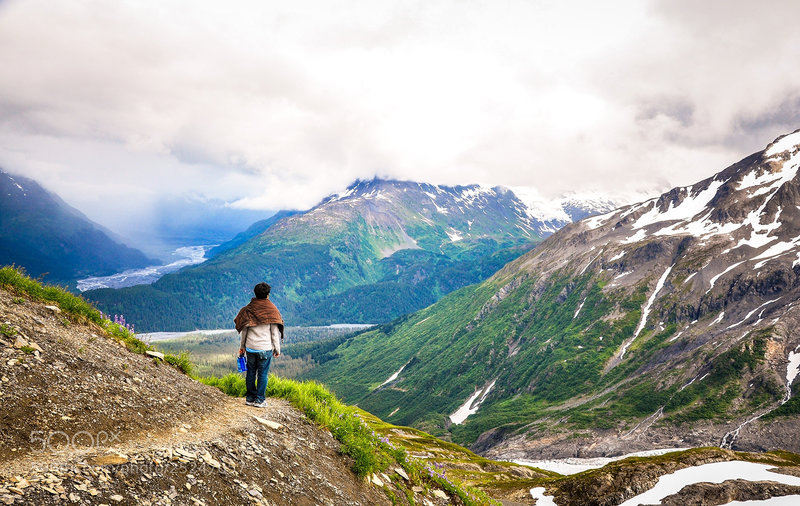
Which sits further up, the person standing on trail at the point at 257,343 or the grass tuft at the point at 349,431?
the person standing on trail at the point at 257,343

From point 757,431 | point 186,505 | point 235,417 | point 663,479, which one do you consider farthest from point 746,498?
point 757,431

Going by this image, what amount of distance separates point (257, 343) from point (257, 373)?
122 centimetres

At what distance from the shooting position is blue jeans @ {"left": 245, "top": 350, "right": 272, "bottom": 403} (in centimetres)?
1611

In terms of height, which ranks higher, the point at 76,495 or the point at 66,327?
the point at 66,327

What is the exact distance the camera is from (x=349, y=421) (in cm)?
1712

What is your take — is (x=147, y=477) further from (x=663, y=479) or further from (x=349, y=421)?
(x=663, y=479)

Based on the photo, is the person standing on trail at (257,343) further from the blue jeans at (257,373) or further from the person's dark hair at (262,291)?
the person's dark hair at (262,291)

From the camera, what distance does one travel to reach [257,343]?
53.5ft

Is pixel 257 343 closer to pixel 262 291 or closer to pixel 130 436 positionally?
pixel 262 291

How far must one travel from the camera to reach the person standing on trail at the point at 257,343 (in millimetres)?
16141

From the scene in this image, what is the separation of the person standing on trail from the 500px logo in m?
5.92

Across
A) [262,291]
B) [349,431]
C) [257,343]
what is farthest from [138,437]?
[349,431]

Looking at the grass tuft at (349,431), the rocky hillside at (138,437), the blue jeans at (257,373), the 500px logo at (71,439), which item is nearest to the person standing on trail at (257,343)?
the blue jeans at (257,373)

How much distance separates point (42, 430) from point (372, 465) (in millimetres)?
9577
